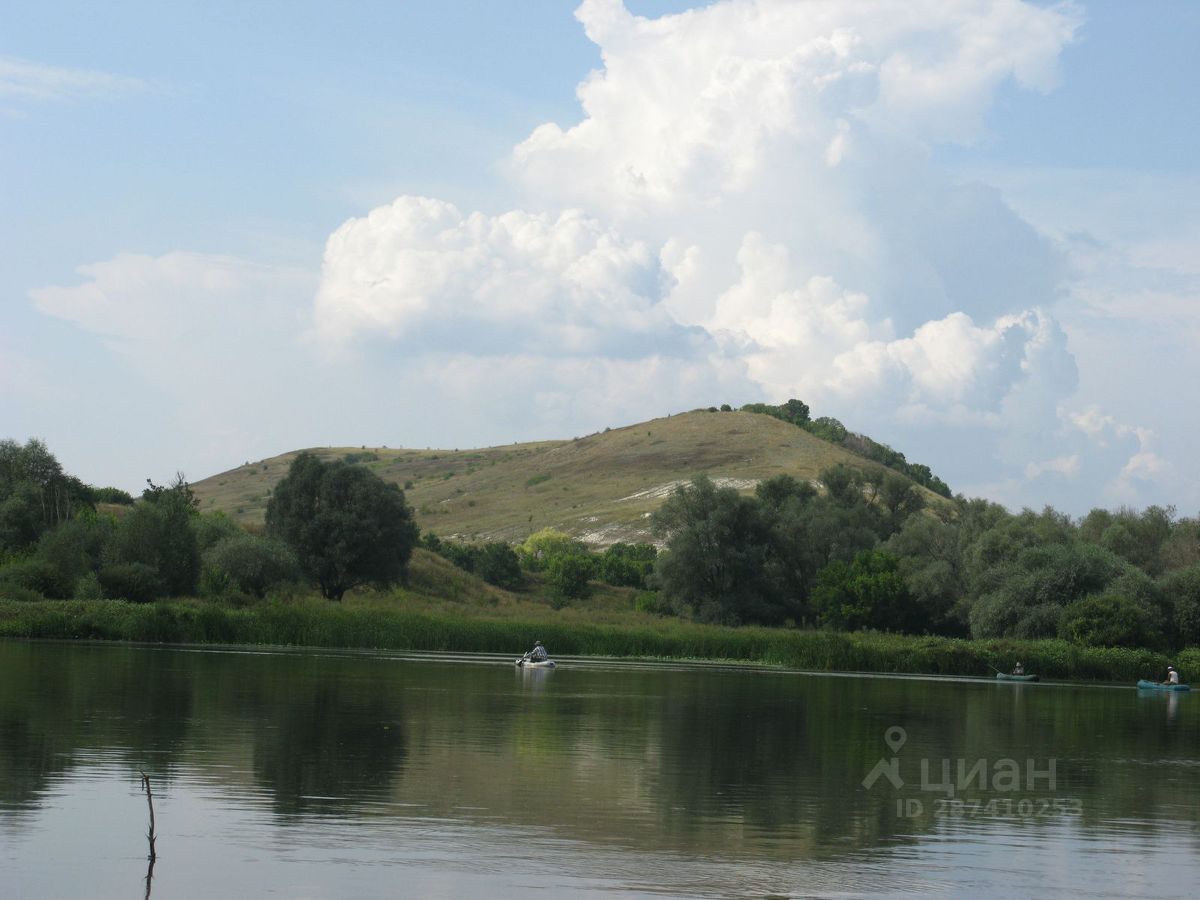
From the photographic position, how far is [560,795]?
70.3ft

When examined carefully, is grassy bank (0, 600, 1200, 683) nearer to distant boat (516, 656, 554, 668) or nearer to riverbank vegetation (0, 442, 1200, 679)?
riverbank vegetation (0, 442, 1200, 679)

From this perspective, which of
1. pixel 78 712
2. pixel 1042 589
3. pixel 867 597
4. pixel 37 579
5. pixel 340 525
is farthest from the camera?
pixel 867 597

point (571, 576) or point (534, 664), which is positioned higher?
point (571, 576)

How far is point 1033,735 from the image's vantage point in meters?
35.6

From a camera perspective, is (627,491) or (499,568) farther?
(627,491)

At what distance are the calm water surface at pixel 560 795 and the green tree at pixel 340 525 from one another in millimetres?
49377

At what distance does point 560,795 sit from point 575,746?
6722 mm

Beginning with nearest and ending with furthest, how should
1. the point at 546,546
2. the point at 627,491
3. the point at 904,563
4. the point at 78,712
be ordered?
the point at 78,712
the point at 904,563
the point at 546,546
the point at 627,491

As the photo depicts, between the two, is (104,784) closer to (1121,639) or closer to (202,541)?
(1121,639)

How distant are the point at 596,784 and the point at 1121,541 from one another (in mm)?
81985

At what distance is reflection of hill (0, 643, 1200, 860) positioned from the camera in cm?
1997

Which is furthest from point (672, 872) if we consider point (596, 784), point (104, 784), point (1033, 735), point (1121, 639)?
point (1121, 639)

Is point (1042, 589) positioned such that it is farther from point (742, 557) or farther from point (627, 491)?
point (627, 491)

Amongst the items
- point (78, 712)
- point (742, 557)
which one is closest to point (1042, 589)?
point (742, 557)
